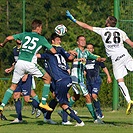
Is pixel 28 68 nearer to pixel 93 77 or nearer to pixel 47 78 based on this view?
pixel 47 78

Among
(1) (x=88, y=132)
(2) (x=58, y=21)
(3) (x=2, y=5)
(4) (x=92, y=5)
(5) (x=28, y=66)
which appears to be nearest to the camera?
(1) (x=88, y=132)

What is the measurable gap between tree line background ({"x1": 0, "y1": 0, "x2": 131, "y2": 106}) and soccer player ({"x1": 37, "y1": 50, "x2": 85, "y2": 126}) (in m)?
8.80

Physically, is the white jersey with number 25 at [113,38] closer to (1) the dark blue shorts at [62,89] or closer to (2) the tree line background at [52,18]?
(1) the dark blue shorts at [62,89]

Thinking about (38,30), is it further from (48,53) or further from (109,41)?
(109,41)

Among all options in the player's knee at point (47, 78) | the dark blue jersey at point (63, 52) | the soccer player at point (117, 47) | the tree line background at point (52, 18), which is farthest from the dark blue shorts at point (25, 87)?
the tree line background at point (52, 18)

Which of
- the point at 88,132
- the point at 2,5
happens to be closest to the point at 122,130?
the point at 88,132

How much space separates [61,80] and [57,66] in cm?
35

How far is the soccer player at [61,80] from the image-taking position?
14070mm

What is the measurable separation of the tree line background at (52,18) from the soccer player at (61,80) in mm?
8798

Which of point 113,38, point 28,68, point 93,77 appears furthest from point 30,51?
point 93,77

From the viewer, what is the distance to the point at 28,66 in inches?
553

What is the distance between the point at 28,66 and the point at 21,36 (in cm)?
63

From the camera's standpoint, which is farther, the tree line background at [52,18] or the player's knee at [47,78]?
the tree line background at [52,18]

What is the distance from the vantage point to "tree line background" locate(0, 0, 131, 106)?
23484 mm
